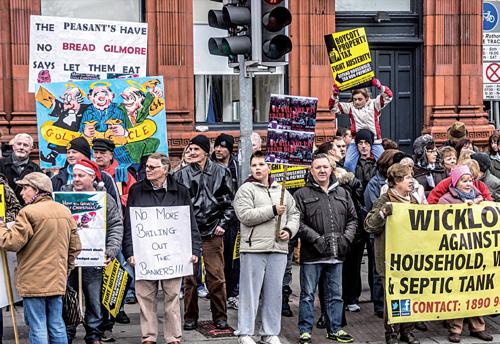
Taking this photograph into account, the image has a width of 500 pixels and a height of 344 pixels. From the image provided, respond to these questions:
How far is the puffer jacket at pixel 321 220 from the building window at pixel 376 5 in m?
7.42

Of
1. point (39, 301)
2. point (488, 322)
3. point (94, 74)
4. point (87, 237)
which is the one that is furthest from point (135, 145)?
point (488, 322)

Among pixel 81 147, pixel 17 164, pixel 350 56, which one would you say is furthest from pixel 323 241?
pixel 350 56

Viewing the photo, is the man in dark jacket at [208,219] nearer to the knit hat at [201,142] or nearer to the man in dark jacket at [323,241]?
the knit hat at [201,142]

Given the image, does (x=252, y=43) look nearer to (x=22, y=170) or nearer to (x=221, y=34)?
(x=22, y=170)

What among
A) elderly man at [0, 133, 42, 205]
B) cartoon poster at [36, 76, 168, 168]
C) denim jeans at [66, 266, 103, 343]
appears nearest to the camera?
denim jeans at [66, 266, 103, 343]

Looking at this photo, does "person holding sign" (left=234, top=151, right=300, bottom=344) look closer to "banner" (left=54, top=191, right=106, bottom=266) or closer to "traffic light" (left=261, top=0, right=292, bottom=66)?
"traffic light" (left=261, top=0, right=292, bottom=66)

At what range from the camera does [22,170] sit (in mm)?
11625

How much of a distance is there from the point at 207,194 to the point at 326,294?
5.53 feet

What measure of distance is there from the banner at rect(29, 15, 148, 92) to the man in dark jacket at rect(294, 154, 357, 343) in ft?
10.1

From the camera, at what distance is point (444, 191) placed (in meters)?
10.5

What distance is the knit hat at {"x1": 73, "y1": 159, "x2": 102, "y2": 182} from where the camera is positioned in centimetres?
955

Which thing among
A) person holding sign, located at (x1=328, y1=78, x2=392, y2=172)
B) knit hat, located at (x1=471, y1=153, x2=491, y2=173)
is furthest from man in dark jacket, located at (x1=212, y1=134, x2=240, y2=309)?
knit hat, located at (x1=471, y1=153, x2=491, y2=173)

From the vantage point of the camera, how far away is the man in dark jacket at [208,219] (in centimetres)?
1047

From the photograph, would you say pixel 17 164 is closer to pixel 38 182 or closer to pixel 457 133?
pixel 38 182
